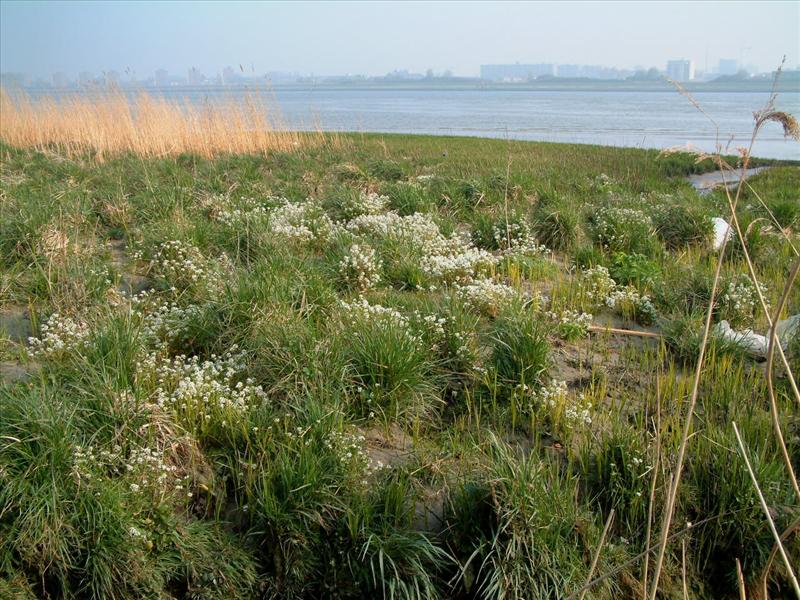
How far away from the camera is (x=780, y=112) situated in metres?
2.04

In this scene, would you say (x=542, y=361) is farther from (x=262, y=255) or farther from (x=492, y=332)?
(x=262, y=255)

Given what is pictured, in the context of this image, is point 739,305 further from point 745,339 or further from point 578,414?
point 578,414

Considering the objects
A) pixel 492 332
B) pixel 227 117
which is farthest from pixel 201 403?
pixel 227 117

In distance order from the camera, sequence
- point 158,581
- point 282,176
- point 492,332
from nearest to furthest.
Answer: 1. point 158,581
2. point 492,332
3. point 282,176

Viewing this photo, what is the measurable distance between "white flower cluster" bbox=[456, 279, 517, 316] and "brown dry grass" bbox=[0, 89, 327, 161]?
9746mm

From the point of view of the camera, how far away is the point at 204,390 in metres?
4.51

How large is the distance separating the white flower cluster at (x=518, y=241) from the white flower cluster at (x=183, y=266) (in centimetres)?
311

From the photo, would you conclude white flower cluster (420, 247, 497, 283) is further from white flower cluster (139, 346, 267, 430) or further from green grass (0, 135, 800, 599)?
white flower cluster (139, 346, 267, 430)

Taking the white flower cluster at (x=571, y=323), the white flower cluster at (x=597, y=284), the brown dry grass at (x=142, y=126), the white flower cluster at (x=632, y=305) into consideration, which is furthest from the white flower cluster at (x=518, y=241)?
the brown dry grass at (x=142, y=126)

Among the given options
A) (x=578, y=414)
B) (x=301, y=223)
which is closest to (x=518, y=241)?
(x=301, y=223)

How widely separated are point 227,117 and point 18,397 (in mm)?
13037

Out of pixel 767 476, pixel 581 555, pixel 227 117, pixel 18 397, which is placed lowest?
pixel 581 555

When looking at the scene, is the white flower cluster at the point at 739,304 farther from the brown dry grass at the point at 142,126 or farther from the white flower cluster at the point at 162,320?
the brown dry grass at the point at 142,126

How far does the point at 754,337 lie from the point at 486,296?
216 cm
